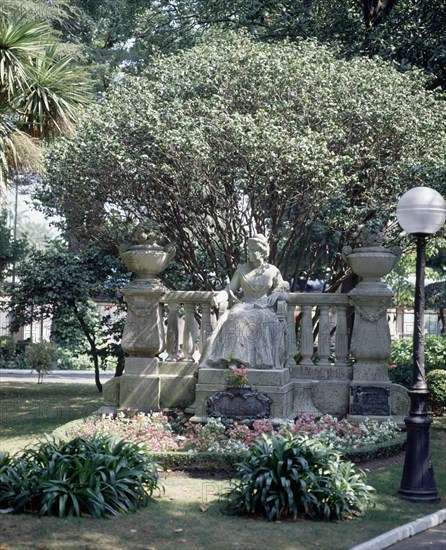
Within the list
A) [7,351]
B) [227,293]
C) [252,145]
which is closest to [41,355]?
[7,351]

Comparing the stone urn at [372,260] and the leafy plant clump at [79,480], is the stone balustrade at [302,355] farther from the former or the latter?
the leafy plant clump at [79,480]

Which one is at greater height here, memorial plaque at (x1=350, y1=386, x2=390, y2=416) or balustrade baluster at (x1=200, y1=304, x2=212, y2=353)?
balustrade baluster at (x1=200, y1=304, x2=212, y2=353)

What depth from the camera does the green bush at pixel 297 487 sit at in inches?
316

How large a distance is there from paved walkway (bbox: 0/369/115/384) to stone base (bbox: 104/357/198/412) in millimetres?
13265

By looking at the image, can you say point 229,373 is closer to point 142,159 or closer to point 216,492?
point 216,492

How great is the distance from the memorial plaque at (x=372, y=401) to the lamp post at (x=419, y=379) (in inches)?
→ 112

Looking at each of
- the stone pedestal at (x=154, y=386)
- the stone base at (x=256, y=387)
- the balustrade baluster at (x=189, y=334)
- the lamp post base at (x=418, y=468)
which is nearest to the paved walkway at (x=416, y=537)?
the lamp post base at (x=418, y=468)

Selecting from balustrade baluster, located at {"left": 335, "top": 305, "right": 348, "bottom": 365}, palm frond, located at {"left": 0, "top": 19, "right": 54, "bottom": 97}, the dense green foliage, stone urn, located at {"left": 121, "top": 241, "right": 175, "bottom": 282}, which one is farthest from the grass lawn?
the dense green foliage

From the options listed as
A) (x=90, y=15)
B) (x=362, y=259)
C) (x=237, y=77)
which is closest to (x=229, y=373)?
(x=362, y=259)

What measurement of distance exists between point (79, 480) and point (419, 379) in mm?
3859

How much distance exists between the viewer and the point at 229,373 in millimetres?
11656

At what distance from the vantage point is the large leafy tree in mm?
14102

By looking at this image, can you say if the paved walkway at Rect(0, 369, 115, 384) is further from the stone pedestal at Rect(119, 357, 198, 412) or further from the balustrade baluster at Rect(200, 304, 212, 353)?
the balustrade baluster at Rect(200, 304, 212, 353)

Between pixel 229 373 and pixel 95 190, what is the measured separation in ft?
17.4
